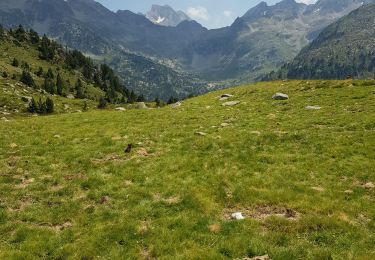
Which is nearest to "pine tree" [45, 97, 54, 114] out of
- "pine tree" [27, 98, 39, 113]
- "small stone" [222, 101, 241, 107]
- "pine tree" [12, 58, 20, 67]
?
A: "pine tree" [27, 98, 39, 113]

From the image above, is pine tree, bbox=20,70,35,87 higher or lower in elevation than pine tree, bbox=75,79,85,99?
higher

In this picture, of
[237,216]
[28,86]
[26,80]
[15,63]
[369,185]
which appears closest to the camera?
[237,216]

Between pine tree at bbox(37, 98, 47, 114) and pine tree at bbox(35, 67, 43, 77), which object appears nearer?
pine tree at bbox(37, 98, 47, 114)

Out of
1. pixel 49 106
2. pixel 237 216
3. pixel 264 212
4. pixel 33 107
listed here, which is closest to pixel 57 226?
pixel 237 216

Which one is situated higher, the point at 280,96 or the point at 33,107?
the point at 280,96

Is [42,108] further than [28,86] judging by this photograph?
No

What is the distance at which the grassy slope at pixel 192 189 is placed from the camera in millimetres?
17609

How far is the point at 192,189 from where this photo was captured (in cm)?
2286

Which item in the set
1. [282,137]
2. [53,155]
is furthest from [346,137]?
[53,155]

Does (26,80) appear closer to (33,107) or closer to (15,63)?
(15,63)

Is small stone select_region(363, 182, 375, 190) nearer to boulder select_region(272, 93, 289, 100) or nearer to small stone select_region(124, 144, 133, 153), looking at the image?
small stone select_region(124, 144, 133, 153)

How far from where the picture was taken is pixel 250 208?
69.3 ft

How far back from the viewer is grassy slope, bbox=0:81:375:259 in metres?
17.6

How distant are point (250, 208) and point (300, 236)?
11.8 feet
